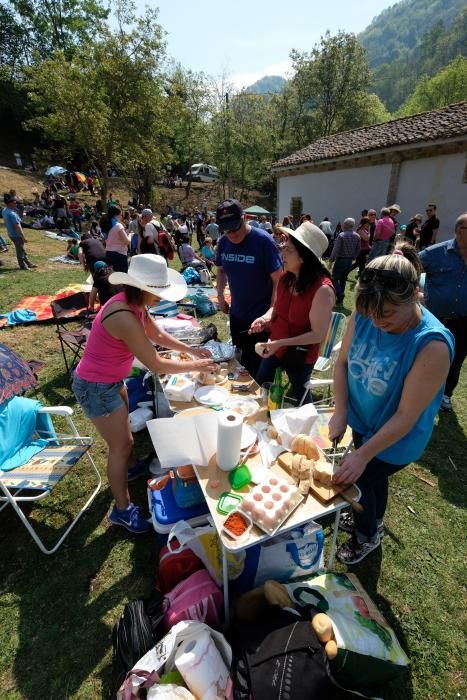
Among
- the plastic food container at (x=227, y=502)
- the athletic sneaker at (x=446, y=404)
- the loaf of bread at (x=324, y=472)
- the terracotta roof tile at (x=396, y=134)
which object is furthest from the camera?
the terracotta roof tile at (x=396, y=134)

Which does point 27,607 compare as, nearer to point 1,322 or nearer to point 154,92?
point 1,322

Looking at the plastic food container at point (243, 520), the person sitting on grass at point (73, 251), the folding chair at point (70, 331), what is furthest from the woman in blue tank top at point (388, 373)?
the person sitting on grass at point (73, 251)

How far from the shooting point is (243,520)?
1.55 metres

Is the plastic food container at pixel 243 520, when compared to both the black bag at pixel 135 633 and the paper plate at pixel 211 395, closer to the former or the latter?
the black bag at pixel 135 633

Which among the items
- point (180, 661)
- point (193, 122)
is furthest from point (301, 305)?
point (193, 122)

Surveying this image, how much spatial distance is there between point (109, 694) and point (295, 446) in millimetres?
1629

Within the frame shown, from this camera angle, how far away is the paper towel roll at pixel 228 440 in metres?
1.68

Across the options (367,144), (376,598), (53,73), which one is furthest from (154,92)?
(376,598)

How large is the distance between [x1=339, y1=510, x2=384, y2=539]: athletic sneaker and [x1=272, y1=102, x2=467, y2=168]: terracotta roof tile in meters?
11.9

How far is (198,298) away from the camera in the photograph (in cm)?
696

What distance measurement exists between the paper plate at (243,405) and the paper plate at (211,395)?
0.06 metres

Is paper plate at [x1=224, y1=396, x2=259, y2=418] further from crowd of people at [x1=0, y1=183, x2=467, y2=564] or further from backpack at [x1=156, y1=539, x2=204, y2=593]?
backpack at [x1=156, y1=539, x2=204, y2=593]

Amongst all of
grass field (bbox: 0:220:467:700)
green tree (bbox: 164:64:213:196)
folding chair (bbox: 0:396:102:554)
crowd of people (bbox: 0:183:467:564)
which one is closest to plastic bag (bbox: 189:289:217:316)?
crowd of people (bbox: 0:183:467:564)

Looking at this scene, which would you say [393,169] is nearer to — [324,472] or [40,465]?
[324,472]
